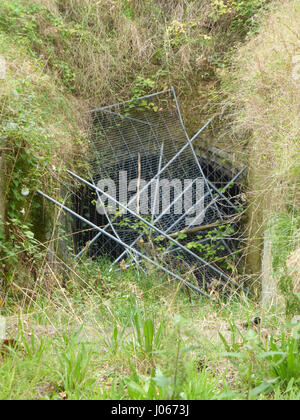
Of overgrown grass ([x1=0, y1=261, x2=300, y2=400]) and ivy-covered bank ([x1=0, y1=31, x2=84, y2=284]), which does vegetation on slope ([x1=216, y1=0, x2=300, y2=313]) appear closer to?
overgrown grass ([x1=0, y1=261, x2=300, y2=400])

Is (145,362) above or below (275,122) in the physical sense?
below

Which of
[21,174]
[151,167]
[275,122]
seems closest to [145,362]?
[21,174]

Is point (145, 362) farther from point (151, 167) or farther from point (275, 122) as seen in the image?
point (151, 167)

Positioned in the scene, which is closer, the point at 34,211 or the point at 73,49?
the point at 34,211

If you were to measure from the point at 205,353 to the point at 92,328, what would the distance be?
61cm

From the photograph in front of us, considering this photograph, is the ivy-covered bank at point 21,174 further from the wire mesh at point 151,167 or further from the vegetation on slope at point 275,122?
the vegetation on slope at point 275,122

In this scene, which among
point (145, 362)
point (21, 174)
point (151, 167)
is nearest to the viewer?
point (145, 362)

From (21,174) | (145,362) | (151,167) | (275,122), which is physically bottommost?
(145,362)

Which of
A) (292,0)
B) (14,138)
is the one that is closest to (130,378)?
(14,138)

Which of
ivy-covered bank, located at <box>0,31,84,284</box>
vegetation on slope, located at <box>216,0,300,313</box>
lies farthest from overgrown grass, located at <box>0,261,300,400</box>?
ivy-covered bank, located at <box>0,31,84,284</box>

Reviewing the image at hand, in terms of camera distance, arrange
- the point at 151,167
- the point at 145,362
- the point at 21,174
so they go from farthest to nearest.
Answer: the point at 151,167
the point at 21,174
the point at 145,362

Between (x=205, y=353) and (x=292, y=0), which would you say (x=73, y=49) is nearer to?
(x=292, y=0)

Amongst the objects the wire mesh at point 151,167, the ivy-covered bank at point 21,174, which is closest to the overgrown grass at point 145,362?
the ivy-covered bank at point 21,174

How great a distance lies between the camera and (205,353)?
2.00 metres
